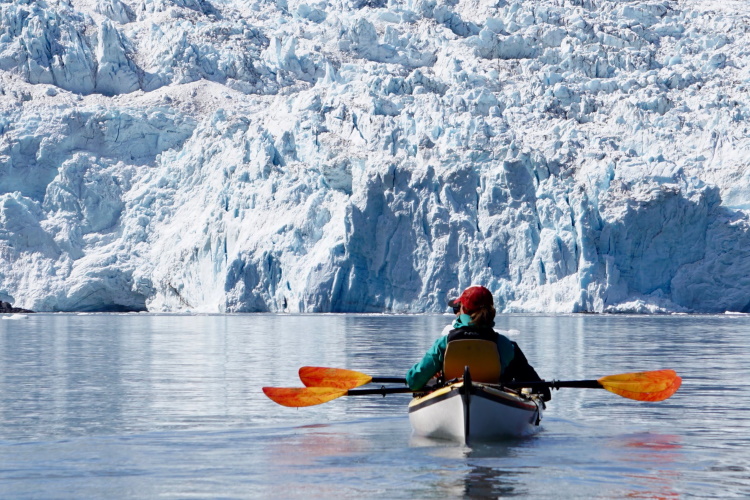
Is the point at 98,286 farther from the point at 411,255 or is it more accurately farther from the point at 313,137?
the point at 411,255

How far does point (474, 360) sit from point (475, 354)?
0.05m

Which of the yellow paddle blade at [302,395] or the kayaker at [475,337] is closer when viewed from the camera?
the kayaker at [475,337]

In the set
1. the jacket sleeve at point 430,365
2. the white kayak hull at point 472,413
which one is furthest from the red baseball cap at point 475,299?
the white kayak hull at point 472,413

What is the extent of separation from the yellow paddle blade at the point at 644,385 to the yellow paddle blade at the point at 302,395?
7.32ft

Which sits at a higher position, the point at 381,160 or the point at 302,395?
the point at 381,160

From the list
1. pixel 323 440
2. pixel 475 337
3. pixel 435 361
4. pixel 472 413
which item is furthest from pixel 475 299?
pixel 323 440

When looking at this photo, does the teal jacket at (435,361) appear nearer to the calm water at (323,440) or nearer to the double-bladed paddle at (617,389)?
the calm water at (323,440)

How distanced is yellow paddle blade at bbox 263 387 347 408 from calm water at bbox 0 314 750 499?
0.87 ft

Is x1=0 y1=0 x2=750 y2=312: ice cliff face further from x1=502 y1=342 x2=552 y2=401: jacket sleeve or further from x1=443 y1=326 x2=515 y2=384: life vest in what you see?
x1=443 y1=326 x2=515 y2=384: life vest

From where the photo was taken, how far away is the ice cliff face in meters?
38.8

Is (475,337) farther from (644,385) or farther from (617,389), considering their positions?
(644,385)

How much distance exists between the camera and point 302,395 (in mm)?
8859

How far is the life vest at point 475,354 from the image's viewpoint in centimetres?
761

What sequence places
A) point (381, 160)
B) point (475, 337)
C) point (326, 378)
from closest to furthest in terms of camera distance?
point (475, 337) → point (326, 378) → point (381, 160)
